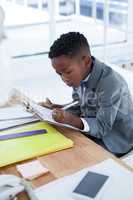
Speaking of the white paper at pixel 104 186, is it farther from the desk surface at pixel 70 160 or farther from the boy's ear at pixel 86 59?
the boy's ear at pixel 86 59

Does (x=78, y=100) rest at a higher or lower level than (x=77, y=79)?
lower

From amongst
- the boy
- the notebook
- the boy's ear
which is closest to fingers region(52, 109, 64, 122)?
the boy

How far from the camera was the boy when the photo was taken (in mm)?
1267

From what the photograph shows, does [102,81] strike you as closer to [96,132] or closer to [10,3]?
[96,132]

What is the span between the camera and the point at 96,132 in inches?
51.1

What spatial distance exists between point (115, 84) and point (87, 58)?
14cm

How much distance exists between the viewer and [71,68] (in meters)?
Result: 1.28

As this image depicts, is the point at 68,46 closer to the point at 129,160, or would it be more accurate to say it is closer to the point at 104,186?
the point at 129,160

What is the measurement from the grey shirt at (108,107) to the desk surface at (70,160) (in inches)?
6.4

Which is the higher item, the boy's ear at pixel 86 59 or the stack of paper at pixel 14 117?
the boy's ear at pixel 86 59

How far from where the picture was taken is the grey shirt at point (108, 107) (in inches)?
50.9

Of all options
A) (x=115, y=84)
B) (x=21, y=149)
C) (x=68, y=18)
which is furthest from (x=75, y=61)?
(x=68, y=18)

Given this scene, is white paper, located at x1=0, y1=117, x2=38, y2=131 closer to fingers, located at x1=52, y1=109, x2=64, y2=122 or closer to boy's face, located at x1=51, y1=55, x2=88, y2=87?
fingers, located at x1=52, y1=109, x2=64, y2=122

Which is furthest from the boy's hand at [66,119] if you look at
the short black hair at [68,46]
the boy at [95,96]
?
the short black hair at [68,46]
